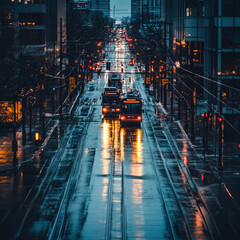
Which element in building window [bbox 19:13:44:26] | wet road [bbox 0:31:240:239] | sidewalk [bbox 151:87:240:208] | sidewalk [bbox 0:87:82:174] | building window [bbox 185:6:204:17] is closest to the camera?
wet road [bbox 0:31:240:239]

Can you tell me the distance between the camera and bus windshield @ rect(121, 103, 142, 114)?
184ft

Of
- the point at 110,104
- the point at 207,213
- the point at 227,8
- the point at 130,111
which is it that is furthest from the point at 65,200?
the point at 110,104

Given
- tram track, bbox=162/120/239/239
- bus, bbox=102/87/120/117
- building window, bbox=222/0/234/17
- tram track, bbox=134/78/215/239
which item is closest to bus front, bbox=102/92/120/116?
bus, bbox=102/87/120/117

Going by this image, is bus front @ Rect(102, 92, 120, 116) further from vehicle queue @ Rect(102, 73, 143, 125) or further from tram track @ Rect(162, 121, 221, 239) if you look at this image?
tram track @ Rect(162, 121, 221, 239)

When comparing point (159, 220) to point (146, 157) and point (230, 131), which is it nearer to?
point (146, 157)

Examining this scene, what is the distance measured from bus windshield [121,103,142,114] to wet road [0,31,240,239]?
5.82 m

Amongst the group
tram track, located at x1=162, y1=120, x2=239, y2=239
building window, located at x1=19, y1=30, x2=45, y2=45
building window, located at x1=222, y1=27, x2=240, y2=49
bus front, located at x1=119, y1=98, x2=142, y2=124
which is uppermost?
building window, located at x1=19, y1=30, x2=45, y2=45

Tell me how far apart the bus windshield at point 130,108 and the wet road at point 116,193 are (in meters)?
5.82

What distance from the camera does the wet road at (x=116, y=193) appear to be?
2505 centimetres

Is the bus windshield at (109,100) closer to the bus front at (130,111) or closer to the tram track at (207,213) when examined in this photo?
the bus front at (130,111)

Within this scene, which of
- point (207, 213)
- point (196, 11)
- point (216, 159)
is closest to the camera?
point (207, 213)

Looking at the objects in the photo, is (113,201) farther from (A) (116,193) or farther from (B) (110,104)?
(B) (110,104)

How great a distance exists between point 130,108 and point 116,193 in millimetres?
25488

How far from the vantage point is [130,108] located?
56375 mm
